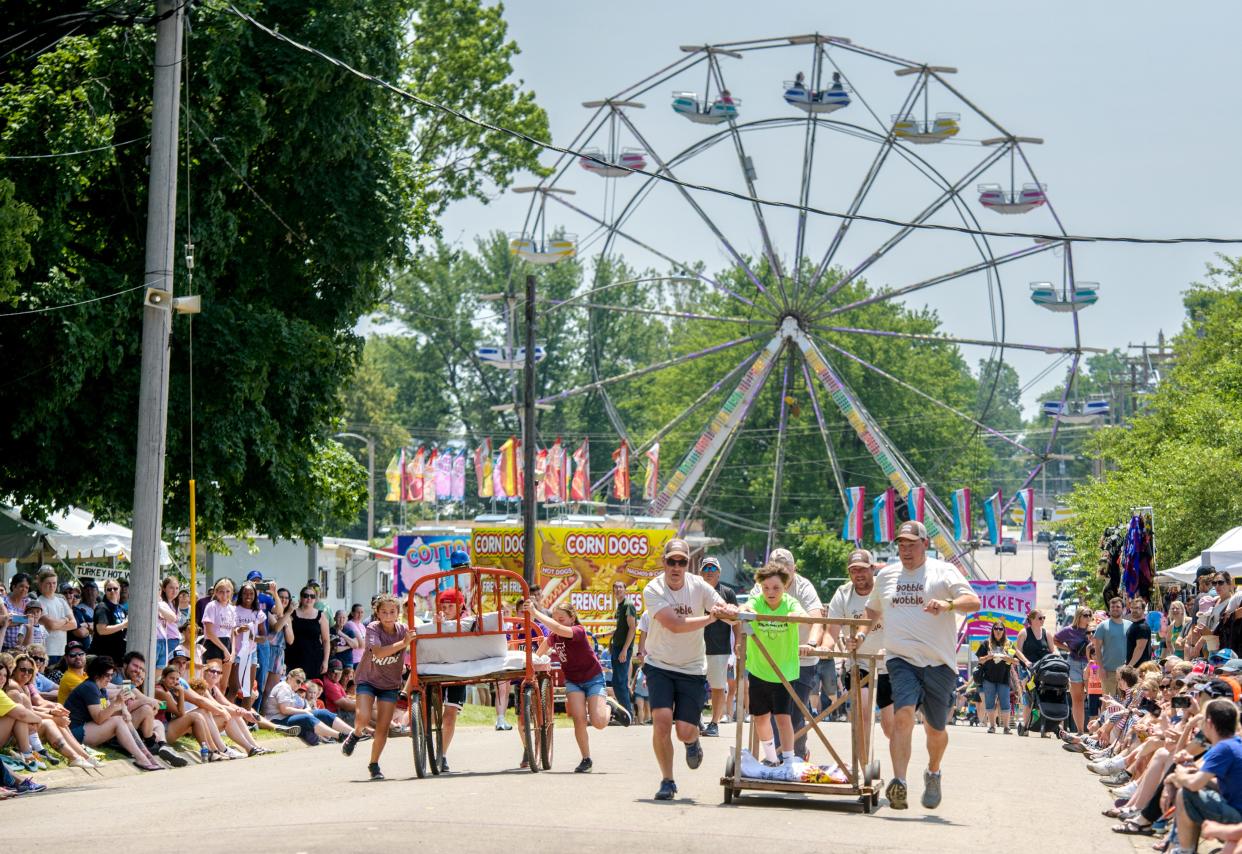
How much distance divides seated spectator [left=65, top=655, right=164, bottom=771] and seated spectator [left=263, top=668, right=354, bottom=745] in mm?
4058

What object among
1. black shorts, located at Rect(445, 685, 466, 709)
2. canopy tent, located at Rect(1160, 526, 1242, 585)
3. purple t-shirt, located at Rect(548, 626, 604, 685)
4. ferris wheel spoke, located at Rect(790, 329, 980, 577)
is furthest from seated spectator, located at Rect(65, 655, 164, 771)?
ferris wheel spoke, located at Rect(790, 329, 980, 577)

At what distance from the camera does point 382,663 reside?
14539 mm

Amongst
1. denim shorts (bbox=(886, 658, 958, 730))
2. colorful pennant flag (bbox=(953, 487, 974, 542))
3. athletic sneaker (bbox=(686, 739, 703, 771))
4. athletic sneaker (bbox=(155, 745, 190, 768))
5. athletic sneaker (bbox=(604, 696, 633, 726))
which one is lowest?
athletic sneaker (bbox=(604, 696, 633, 726))

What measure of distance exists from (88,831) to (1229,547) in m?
15.9

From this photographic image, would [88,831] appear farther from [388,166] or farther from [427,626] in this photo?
[388,166]

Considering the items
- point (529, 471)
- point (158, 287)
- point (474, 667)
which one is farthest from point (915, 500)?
point (474, 667)

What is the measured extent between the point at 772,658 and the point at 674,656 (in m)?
0.87

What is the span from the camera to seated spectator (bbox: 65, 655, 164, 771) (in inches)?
656

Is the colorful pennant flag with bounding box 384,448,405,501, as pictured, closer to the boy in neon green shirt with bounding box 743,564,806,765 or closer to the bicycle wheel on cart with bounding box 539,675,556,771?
the bicycle wheel on cart with bounding box 539,675,556,771

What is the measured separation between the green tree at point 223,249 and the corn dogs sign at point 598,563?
5599 mm

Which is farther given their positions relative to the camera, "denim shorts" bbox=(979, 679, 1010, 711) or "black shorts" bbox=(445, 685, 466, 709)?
"denim shorts" bbox=(979, 679, 1010, 711)

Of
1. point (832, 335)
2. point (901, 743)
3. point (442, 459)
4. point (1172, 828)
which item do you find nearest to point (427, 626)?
point (901, 743)

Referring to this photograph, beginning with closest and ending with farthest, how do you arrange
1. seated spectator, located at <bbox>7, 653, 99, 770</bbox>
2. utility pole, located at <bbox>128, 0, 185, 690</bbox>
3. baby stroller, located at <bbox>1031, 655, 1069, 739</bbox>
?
seated spectator, located at <bbox>7, 653, 99, 770</bbox>, utility pole, located at <bbox>128, 0, 185, 690</bbox>, baby stroller, located at <bbox>1031, 655, 1069, 739</bbox>

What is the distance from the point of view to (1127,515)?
43.3 metres
